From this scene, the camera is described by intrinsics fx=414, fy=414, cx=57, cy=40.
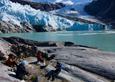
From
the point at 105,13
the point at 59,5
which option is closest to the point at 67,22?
the point at 105,13

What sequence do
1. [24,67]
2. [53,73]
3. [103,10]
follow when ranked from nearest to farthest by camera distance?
[24,67] < [53,73] < [103,10]

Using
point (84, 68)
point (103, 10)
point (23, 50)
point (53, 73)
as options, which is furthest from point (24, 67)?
point (103, 10)

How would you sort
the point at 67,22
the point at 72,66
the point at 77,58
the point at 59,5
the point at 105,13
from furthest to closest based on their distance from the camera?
the point at 59,5, the point at 105,13, the point at 67,22, the point at 77,58, the point at 72,66

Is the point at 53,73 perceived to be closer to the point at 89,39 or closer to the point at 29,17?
the point at 89,39

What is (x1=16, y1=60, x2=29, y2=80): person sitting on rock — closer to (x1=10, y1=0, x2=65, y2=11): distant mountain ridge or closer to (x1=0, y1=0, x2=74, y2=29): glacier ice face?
(x1=0, y1=0, x2=74, y2=29): glacier ice face

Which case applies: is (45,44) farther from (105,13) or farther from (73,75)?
(105,13)

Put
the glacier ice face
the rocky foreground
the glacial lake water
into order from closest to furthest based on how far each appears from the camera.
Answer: the rocky foreground
the glacial lake water
the glacier ice face

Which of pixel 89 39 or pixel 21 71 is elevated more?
pixel 21 71

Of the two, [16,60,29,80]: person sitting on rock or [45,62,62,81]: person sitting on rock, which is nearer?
[16,60,29,80]: person sitting on rock

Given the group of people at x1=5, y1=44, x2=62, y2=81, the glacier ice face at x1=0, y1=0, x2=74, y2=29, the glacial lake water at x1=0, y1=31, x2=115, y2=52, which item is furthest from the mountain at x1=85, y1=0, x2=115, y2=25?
the group of people at x1=5, y1=44, x2=62, y2=81
